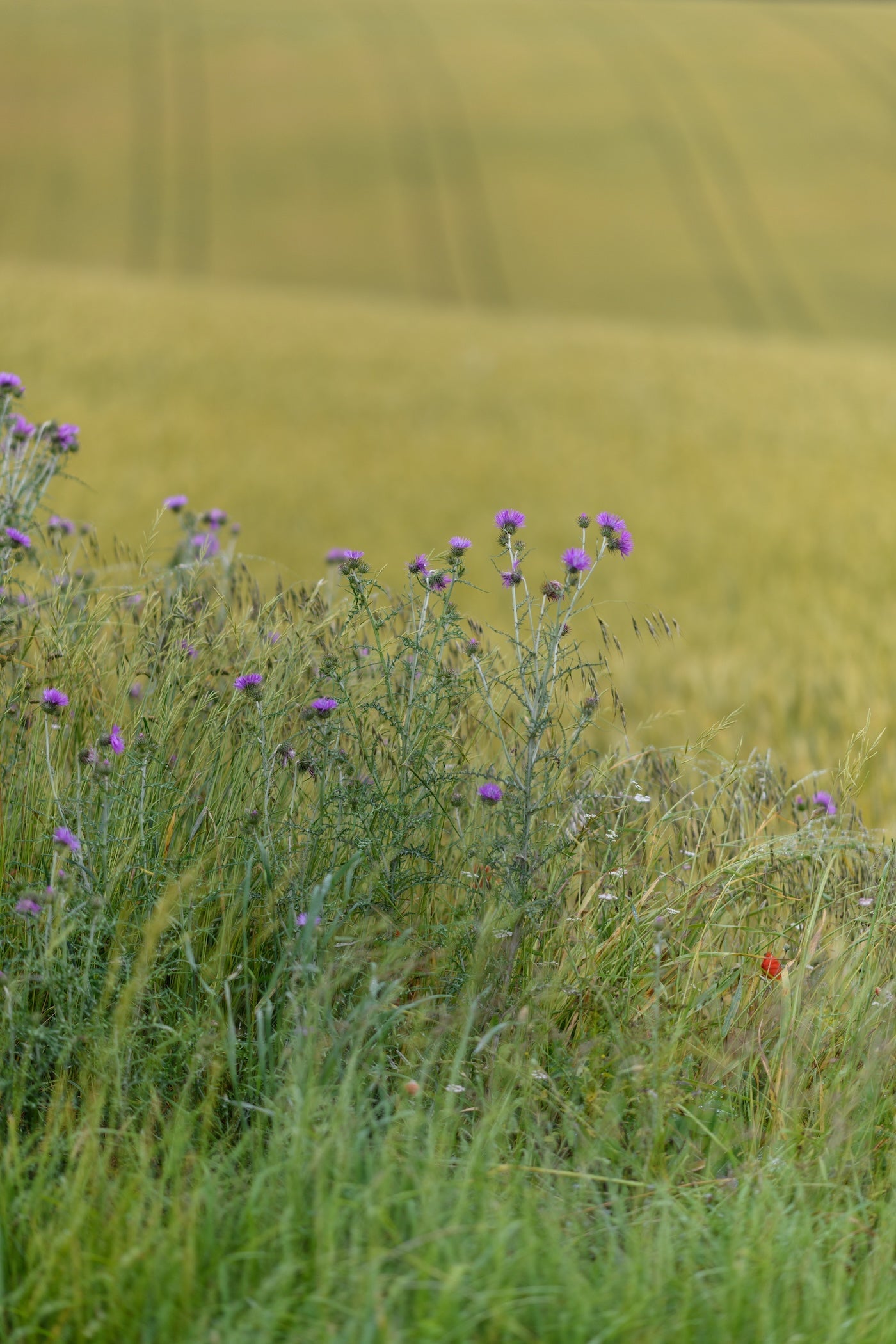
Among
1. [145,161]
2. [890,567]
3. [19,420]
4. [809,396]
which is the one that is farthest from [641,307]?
[19,420]

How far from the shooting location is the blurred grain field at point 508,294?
20.3ft

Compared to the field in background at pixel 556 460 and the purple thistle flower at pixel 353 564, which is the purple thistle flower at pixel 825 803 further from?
the field in background at pixel 556 460

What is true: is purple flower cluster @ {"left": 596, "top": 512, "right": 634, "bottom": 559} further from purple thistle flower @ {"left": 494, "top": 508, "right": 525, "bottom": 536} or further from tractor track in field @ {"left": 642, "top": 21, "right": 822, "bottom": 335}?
tractor track in field @ {"left": 642, "top": 21, "right": 822, "bottom": 335}

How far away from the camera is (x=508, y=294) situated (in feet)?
91.8

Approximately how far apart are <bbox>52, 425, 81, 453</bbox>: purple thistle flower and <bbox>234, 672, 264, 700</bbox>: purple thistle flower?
2.56ft

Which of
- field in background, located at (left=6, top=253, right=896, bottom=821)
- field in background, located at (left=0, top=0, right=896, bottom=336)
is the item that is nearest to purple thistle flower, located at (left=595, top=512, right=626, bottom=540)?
field in background, located at (left=6, top=253, right=896, bottom=821)

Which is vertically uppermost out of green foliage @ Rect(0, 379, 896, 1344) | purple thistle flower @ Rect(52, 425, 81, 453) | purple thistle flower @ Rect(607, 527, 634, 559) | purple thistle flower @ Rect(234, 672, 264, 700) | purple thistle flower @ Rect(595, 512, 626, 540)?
purple thistle flower @ Rect(595, 512, 626, 540)

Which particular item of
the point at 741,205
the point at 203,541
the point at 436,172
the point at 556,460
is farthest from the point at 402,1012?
the point at 436,172

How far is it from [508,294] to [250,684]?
27922 millimetres

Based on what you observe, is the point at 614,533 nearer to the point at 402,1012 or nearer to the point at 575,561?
the point at 575,561

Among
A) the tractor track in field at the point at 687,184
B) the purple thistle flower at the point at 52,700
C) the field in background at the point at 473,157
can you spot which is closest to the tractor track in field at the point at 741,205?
the field in background at the point at 473,157

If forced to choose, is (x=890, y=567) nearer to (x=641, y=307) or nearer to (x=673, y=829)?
(x=673, y=829)

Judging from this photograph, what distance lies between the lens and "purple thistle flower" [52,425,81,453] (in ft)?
7.18

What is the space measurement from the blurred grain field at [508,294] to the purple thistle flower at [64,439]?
0.21 m
